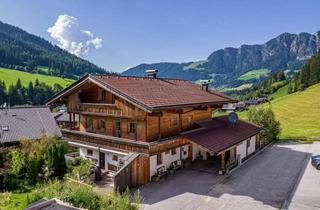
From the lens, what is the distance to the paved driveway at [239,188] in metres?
16.5

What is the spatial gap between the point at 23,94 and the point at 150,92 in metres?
97.9

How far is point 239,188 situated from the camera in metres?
18.9

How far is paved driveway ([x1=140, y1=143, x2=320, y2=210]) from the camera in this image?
1650 cm

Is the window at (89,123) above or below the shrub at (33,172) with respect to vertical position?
above

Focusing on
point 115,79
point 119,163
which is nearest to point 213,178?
point 119,163

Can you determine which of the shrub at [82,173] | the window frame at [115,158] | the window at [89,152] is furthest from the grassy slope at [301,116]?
the shrub at [82,173]

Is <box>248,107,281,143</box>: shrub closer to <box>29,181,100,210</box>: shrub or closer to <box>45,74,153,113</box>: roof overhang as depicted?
<box>45,74,153,113</box>: roof overhang

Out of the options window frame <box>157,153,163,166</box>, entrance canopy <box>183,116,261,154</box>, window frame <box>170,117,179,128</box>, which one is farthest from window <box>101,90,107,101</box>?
entrance canopy <box>183,116,261,154</box>

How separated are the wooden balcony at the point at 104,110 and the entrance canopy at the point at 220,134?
4.96 metres

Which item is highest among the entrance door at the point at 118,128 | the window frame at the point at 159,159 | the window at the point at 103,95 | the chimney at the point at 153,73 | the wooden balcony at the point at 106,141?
the chimney at the point at 153,73

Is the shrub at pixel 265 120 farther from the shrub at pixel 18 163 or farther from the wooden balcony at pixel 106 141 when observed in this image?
the shrub at pixel 18 163

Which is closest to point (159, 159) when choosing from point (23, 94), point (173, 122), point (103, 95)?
point (173, 122)

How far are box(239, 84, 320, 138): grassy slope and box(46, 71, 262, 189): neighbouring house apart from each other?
68.3ft

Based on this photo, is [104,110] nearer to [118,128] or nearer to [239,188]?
[118,128]
